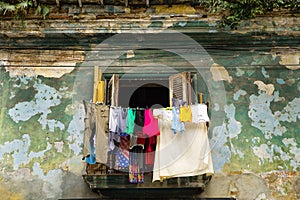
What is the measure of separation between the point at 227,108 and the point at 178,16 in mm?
1906

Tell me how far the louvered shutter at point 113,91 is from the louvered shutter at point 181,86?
36.6 inches

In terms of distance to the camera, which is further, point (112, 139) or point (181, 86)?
point (181, 86)

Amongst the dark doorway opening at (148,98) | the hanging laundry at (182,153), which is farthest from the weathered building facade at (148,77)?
the dark doorway opening at (148,98)

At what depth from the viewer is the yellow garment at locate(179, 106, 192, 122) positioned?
750cm

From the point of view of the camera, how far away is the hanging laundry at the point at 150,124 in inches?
297

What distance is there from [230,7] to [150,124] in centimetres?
265

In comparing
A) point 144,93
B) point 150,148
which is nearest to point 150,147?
point 150,148

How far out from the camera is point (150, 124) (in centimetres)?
759

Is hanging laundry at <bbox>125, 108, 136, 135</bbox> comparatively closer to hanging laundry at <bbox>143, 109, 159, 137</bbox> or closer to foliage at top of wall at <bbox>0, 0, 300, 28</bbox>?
hanging laundry at <bbox>143, 109, 159, 137</bbox>

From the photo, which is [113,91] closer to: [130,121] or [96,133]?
[130,121]

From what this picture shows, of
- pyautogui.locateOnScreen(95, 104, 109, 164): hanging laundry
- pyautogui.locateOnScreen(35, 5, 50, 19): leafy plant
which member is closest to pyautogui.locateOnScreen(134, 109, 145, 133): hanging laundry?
pyautogui.locateOnScreen(95, 104, 109, 164): hanging laundry

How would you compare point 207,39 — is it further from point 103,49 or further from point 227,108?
point 103,49

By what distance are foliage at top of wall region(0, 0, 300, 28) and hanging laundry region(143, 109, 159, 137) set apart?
7.38 ft

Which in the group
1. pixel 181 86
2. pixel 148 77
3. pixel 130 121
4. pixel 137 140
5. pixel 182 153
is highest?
pixel 148 77
